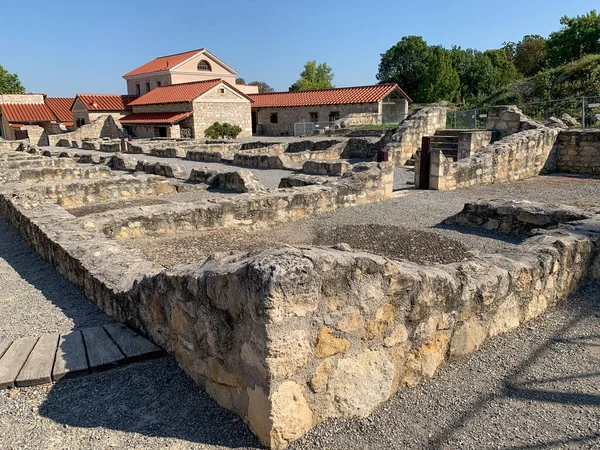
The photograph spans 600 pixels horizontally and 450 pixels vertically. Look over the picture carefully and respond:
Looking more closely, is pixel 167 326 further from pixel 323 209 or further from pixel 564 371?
pixel 323 209

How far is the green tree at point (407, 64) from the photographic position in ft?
181

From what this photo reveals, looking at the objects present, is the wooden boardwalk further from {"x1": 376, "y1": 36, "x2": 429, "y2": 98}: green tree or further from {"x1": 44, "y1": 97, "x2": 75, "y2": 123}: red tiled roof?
{"x1": 376, "y1": 36, "x2": 429, "y2": 98}: green tree

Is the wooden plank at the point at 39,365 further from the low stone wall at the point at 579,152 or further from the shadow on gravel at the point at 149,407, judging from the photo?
A: the low stone wall at the point at 579,152

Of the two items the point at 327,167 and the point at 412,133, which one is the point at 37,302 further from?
the point at 412,133

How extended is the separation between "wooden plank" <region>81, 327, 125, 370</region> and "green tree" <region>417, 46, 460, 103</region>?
165ft

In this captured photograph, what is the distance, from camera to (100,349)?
3.53 metres

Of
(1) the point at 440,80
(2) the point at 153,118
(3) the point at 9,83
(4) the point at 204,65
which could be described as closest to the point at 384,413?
(2) the point at 153,118

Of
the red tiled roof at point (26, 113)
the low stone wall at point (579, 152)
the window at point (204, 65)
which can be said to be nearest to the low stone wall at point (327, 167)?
the low stone wall at point (579, 152)

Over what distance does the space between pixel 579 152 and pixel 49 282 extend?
1474 centimetres

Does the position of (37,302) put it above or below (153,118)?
below

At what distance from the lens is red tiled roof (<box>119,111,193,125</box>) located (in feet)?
114

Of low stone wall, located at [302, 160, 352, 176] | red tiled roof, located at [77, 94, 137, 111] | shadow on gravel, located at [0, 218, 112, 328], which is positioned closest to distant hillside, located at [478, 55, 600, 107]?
low stone wall, located at [302, 160, 352, 176]

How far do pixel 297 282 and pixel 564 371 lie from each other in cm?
221

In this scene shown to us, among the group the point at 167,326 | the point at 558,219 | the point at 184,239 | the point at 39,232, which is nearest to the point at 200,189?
the point at 184,239
